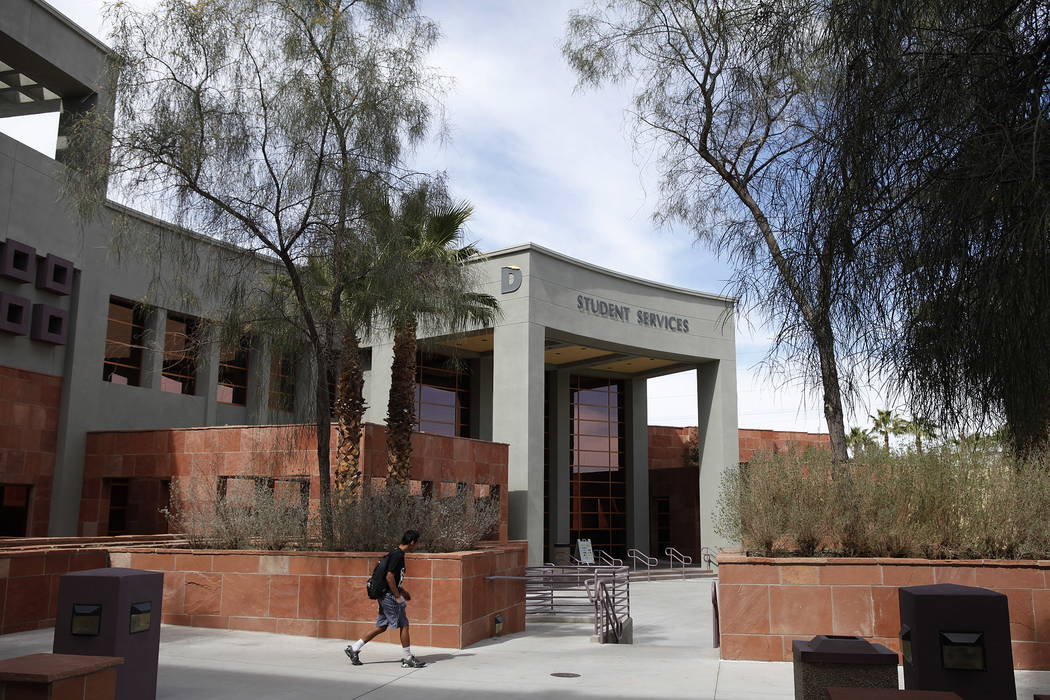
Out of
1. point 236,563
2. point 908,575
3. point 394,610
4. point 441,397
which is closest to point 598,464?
point 441,397

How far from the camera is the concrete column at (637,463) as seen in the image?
36812 millimetres

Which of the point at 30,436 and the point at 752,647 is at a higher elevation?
the point at 30,436

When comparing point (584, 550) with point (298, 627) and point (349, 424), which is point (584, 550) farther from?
point (298, 627)

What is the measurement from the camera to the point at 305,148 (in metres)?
13.0

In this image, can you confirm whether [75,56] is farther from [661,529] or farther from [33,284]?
[661,529]

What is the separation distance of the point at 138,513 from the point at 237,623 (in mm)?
15985

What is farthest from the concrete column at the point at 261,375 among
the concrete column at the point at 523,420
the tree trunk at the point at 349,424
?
the concrete column at the point at 523,420

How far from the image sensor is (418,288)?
46.8ft

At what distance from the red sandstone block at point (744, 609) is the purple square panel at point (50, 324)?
19.6 meters

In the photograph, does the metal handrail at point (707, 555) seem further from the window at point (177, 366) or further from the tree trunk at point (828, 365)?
the tree trunk at point (828, 365)

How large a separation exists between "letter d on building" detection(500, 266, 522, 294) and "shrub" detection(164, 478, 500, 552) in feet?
47.5

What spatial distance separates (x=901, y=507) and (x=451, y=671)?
5635 mm

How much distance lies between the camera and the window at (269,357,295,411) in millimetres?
15617

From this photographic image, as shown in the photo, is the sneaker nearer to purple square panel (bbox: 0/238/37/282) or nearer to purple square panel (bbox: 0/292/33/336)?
purple square panel (bbox: 0/292/33/336)
